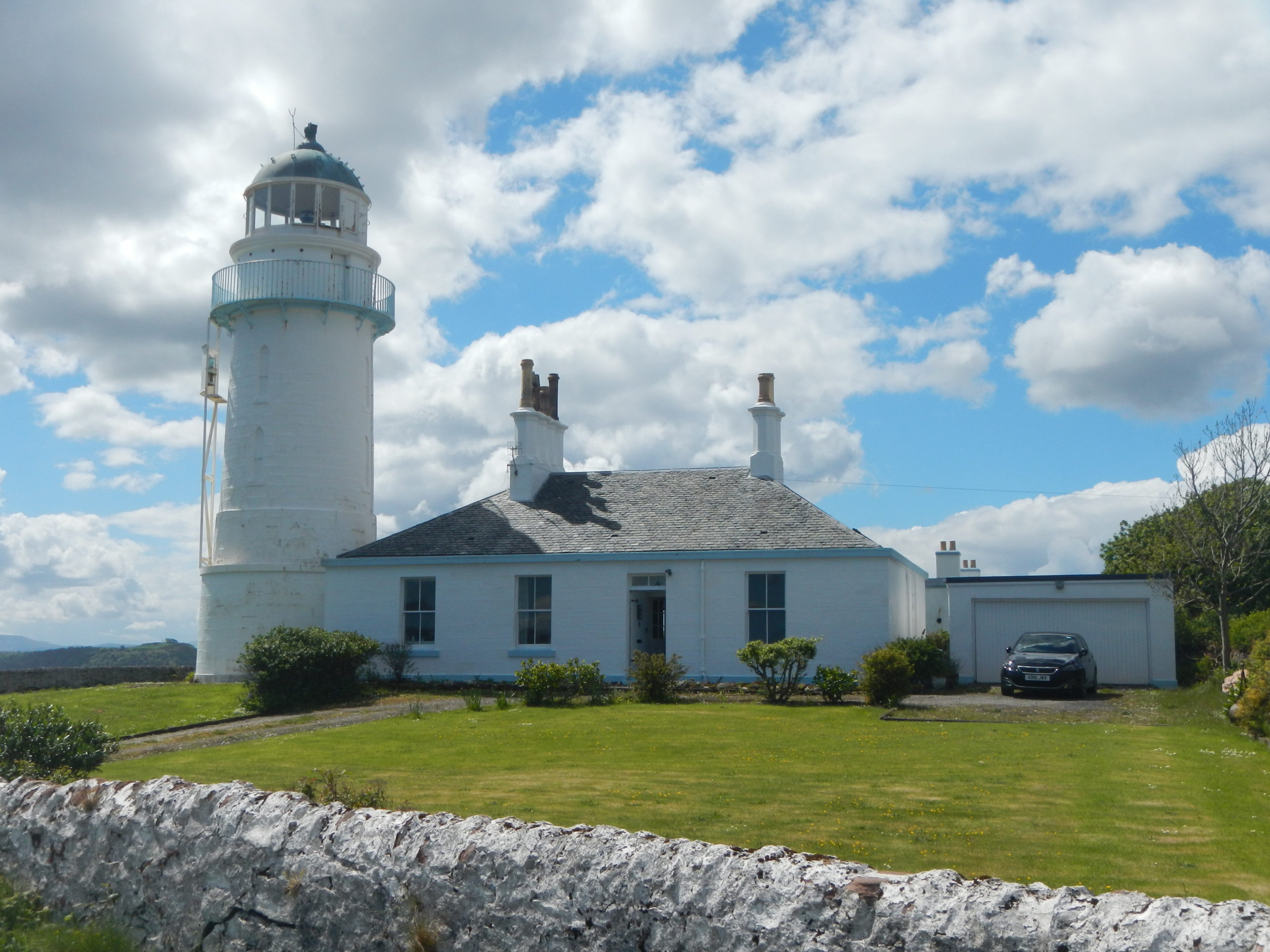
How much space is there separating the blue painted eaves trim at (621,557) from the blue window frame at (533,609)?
60 cm

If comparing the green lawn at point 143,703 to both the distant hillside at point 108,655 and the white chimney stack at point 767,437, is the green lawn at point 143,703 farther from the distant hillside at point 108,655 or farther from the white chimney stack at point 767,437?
the distant hillside at point 108,655

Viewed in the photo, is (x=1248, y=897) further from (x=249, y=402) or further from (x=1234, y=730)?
(x=249, y=402)

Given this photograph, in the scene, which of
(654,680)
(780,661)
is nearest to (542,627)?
(654,680)

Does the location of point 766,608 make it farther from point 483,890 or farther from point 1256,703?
point 483,890

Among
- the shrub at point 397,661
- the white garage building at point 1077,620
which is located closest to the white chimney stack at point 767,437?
the white garage building at point 1077,620

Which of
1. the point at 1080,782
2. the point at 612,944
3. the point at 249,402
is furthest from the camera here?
the point at 249,402

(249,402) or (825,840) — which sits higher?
(249,402)

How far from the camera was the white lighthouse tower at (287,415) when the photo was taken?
28.2 m

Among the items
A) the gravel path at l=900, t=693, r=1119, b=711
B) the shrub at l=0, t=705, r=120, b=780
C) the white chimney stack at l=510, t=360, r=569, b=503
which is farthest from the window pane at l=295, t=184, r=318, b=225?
the shrub at l=0, t=705, r=120, b=780

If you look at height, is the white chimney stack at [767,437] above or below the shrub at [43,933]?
above

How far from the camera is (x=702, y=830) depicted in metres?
8.45

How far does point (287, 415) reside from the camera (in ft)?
92.8

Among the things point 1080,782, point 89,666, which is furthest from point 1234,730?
point 89,666

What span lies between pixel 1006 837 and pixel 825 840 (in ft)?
4.69
